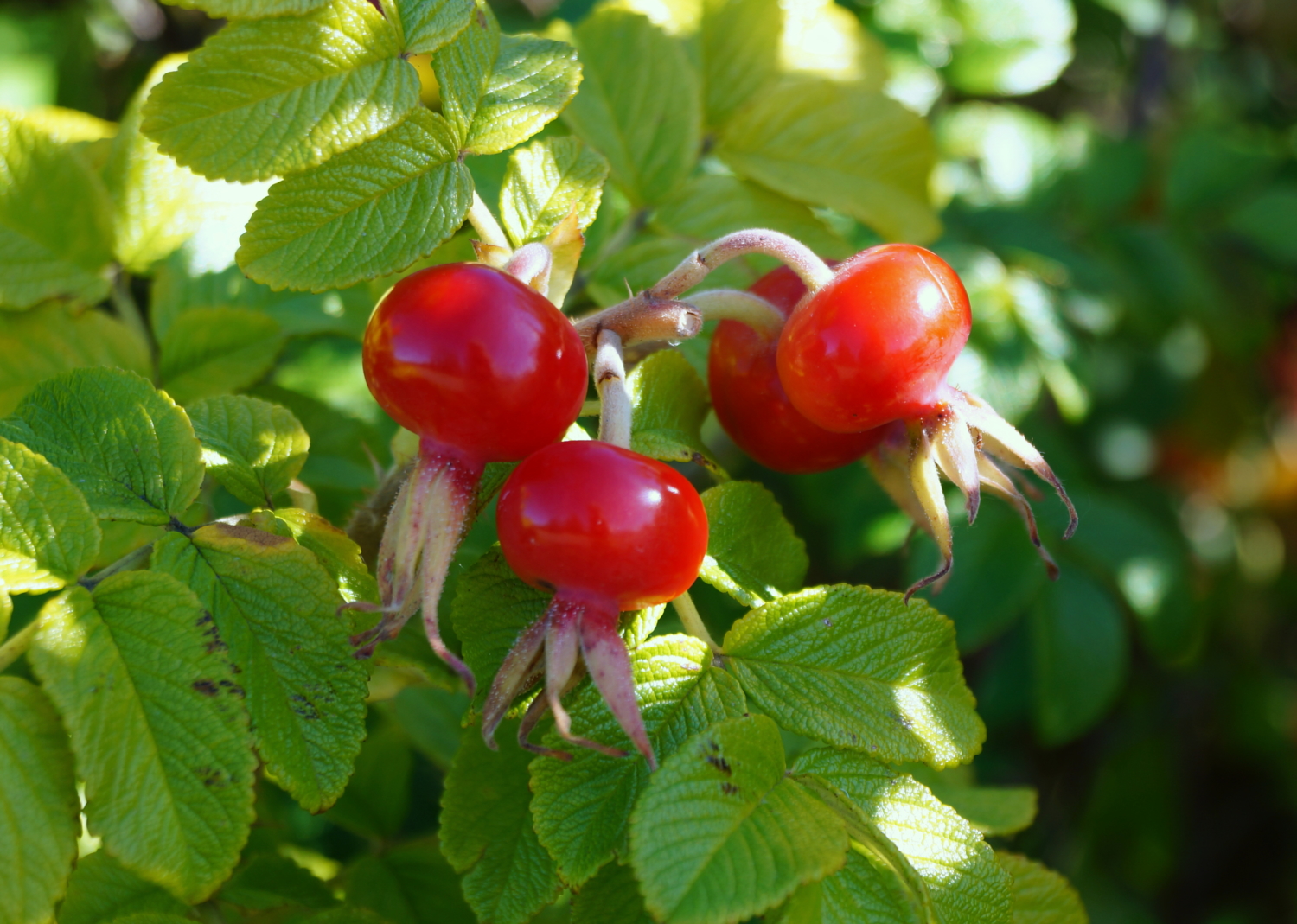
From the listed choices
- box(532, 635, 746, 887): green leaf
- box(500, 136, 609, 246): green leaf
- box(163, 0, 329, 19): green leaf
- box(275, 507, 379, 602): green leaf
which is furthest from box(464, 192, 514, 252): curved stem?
box(532, 635, 746, 887): green leaf

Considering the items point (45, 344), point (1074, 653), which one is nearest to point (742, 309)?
point (45, 344)

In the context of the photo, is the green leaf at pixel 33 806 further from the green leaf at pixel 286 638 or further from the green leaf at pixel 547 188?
the green leaf at pixel 547 188

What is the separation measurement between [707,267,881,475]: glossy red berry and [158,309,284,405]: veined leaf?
0.62 meters

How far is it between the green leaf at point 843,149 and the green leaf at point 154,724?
1.00 meters

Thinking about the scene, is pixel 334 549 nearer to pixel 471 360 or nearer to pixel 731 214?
pixel 471 360

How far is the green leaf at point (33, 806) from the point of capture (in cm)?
86

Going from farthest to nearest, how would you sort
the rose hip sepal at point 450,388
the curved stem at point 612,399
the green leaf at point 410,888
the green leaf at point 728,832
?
the green leaf at point 410,888 → the curved stem at point 612,399 → the rose hip sepal at point 450,388 → the green leaf at point 728,832

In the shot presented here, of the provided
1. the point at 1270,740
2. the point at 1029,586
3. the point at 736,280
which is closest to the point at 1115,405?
the point at 1270,740

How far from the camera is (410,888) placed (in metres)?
1.40

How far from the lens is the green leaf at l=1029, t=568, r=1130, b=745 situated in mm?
2143

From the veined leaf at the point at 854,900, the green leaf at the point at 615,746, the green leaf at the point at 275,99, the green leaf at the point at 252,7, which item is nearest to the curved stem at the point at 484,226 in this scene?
the green leaf at the point at 275,99

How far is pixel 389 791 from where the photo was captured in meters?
1.58

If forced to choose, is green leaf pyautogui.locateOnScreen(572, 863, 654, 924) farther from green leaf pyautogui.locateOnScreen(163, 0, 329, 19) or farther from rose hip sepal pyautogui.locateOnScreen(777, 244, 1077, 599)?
green leaf pyautogui.locateOnScreen(163, 0, 329, 19)

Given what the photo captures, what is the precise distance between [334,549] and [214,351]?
19.4 inches
